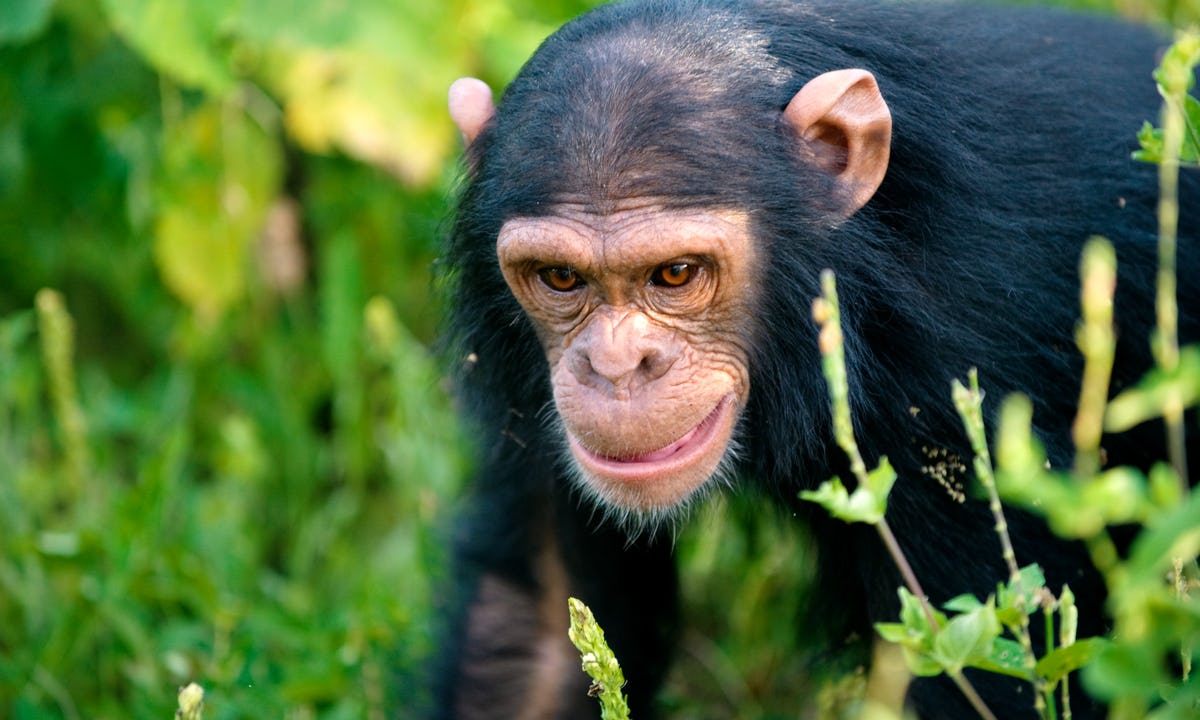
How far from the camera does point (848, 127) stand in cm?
409

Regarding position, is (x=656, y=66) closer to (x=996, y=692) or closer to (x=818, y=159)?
(x=818, y=159)

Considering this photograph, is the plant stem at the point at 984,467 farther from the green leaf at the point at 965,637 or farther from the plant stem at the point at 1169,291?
the plant stem at the point at 1169,291

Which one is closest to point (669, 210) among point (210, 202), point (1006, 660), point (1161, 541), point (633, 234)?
point (633, 234)

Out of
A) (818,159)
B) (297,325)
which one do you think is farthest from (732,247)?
(297,325)

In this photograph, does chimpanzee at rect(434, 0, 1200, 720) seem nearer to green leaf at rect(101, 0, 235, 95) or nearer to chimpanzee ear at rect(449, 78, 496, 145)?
chimpanzee ear at rect(449, 78, 496, 145)

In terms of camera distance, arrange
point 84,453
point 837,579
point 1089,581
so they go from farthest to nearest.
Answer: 1. point 84,453
2. point 837,579
3. point 1089,581

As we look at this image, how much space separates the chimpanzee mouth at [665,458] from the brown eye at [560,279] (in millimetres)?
468

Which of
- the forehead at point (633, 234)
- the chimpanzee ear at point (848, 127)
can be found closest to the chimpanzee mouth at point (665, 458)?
the forehead at point (633, 234)

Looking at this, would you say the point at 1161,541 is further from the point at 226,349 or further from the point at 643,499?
the point at 226,349

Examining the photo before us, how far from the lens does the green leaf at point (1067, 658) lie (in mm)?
2891

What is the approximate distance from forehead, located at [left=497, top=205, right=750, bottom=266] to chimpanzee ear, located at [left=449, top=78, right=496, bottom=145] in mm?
569

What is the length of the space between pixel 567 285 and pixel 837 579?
135cm

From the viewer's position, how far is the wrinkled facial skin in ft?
13.3

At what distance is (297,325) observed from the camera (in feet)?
27.4
